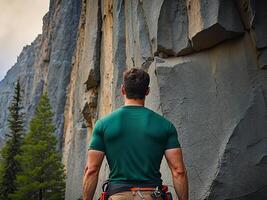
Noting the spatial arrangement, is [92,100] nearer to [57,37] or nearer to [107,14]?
[107,14]

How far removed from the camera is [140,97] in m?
4.06

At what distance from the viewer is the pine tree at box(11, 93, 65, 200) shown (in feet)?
88.1

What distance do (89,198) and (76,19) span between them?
48.1 m

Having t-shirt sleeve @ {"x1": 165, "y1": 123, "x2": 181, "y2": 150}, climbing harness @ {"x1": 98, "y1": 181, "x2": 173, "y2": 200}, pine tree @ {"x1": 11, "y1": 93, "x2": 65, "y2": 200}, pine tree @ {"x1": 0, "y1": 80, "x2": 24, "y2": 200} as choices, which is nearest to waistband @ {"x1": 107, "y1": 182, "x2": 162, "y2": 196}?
climbing harness @ {"x1": 98, "y1": 181, "x2": 173, "y2": 200}

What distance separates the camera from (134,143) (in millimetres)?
3775

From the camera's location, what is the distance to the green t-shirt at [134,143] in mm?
3740

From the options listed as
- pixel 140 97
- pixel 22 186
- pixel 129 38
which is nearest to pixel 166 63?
pixel 129 38

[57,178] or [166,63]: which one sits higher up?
[166,63]

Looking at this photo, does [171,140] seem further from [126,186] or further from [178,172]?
[126,186]

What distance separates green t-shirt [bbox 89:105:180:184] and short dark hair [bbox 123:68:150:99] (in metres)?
0.20

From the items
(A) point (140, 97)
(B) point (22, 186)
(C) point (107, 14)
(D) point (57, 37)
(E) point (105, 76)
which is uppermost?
(D) point (57, 37)

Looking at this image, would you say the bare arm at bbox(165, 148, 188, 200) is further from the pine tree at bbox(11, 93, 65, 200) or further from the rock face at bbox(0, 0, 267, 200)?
the pine tree at bbox(11, 93, 65, 200)

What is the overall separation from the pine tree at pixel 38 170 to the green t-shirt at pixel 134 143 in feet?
78.3

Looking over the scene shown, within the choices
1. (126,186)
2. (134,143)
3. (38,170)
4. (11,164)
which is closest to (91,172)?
(126,186)
